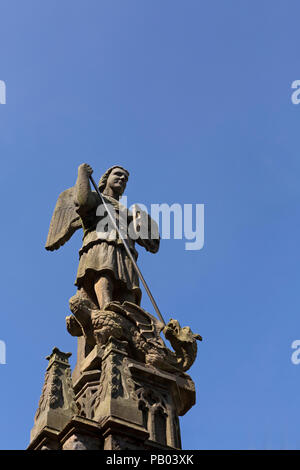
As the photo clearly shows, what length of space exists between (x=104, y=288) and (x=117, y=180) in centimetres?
324

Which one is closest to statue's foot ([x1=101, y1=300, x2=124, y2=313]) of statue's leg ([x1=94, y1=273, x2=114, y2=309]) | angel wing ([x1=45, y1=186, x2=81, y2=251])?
statue's leg ([x1=94, y1=273, x2=114, y2=309])

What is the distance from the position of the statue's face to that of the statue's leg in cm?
278

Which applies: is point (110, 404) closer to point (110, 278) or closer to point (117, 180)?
point (110, 278)

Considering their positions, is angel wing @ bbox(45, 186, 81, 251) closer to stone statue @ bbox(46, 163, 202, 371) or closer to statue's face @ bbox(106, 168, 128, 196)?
stone statue @ bbox(46, 163, 202, 371)

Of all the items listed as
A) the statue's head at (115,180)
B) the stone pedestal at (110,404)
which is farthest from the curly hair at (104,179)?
the stone pedestal at (110,404)

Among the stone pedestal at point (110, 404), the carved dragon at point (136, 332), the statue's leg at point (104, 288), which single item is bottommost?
the stone pedestal at point (110, 404)

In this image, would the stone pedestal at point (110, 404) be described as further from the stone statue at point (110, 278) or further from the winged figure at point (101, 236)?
the winged figure at point (101, 236)

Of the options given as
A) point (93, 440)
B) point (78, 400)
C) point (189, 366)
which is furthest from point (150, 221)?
point (93, 440)

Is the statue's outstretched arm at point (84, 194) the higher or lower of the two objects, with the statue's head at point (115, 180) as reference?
lower

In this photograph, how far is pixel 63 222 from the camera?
14430 mm

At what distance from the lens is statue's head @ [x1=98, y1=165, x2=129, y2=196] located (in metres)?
14.8

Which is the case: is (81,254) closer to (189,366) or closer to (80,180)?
(80,180)

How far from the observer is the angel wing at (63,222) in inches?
559

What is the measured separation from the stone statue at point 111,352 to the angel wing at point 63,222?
21mm
